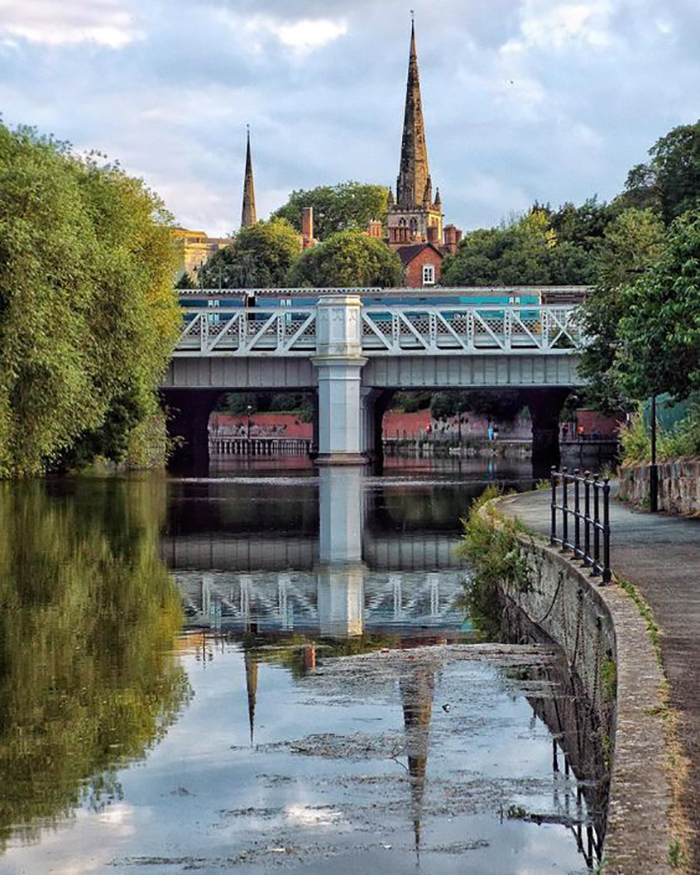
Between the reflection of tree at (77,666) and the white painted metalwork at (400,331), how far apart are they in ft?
148

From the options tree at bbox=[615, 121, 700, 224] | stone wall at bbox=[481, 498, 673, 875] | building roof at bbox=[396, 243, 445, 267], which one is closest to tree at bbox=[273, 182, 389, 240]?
building roof at bbox=[396, 243, 445, 267]

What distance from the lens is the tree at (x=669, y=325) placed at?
85.7ft

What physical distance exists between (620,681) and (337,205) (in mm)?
184300

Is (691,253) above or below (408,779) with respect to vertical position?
above

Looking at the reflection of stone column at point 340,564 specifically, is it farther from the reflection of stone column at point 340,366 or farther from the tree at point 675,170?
the tree at point 675,170

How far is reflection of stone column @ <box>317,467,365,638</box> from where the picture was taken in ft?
71.2

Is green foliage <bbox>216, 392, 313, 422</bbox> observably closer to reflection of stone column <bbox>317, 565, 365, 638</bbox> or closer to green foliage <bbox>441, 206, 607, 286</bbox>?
green foliage <bbox>441, 206, 607, 286</bbox>

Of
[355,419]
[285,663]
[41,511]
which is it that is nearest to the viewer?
[285,663]

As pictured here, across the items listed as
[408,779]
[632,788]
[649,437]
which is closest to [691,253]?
[649,437]

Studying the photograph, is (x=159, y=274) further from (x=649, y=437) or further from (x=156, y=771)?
(x=156, y=771)

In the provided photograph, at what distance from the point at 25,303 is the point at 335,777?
25443 mm

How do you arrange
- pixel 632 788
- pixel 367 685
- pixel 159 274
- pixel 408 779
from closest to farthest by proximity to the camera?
1. pixel 632 788
2. pixel 408 779
3. pixel 367 685
4. pixel 159 274

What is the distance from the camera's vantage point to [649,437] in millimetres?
35562

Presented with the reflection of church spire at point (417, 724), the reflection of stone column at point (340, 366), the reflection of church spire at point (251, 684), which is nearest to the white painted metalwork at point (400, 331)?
the reflection of stone column at point (340, 366)
